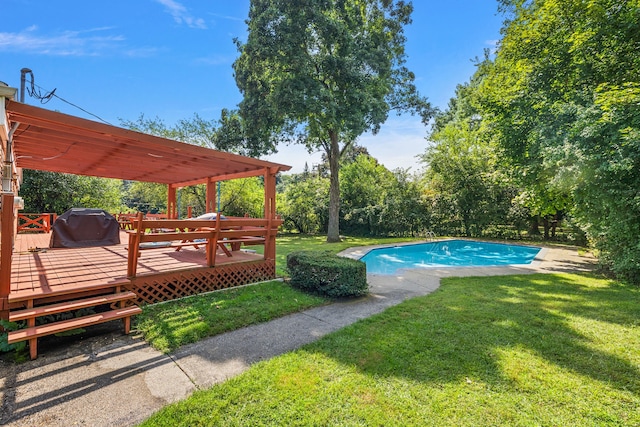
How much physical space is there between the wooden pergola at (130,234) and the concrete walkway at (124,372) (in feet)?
1.18

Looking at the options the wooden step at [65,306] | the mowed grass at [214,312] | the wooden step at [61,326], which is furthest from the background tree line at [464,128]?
the wooden step at [65,306]

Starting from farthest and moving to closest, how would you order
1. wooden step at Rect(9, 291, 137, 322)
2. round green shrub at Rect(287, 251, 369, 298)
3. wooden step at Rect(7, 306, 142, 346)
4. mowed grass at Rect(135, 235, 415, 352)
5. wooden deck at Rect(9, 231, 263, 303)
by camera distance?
1. round green shrub at Rect(287, 251, 369, 298)
2. wooden deck at Rect(9, 231, 263, 303)
3. mowed grass at Rect(135, 235, 415, 352)
4. wooden step at Rect(9, 291, 137, 322)
5. wooden step at Rect(7, 306, 142, 346)

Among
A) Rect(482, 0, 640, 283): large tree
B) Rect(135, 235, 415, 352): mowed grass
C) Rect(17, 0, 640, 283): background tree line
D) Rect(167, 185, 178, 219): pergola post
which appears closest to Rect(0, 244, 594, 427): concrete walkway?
Rect(135, 235, 415, 352): mowed grass

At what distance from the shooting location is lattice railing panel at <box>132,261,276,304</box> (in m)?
4.65

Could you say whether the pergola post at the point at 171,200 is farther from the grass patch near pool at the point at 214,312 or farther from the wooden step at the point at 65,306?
the wooden step at the point at 65,306

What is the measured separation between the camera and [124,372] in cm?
282

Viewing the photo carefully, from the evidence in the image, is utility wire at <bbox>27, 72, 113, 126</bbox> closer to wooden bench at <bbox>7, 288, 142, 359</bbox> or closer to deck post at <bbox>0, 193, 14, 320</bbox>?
deck post at <bbox>0, 193, 14, 320</bbox>

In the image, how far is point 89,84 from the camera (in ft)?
42.0

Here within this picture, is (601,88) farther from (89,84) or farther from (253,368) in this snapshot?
(89,84)

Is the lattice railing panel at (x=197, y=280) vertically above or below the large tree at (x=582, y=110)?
below

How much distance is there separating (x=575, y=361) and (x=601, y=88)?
23.2 ft

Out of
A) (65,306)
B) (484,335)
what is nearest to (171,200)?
(65,306)

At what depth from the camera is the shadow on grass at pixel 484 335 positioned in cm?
292

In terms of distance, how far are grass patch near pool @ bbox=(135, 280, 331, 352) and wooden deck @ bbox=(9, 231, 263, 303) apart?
642 mm
